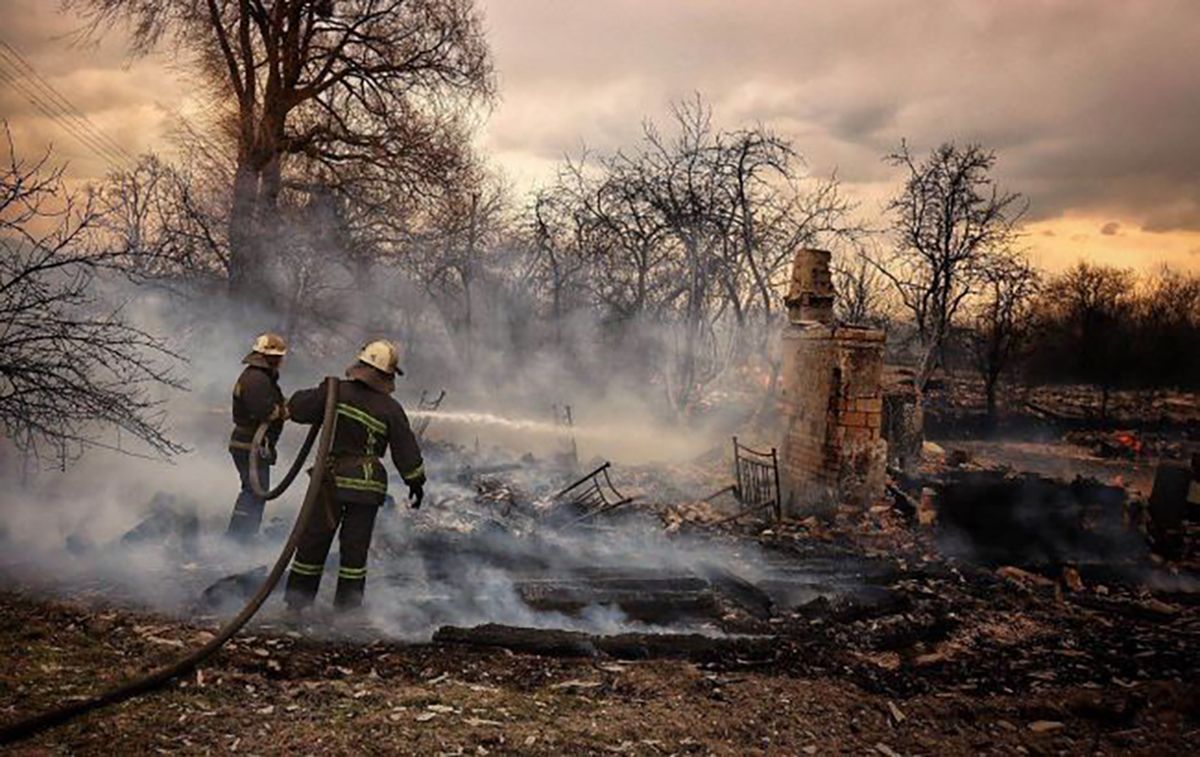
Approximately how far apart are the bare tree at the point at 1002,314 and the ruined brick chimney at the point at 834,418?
12072 millimetres

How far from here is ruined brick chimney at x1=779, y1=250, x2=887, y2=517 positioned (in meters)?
8.10

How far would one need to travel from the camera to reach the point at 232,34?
1300 centimetres

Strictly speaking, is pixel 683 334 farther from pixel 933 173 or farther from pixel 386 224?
pixel 933 173

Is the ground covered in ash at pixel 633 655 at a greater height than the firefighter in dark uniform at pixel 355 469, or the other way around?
the firefighter in dark uniform at pixel 355 469

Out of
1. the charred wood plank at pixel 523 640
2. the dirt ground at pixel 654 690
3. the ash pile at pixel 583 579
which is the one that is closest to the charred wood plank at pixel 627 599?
the ash pile at pixel 583 579

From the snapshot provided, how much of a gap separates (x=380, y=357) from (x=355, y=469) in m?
0.83

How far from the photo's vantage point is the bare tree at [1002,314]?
18266 millimetres

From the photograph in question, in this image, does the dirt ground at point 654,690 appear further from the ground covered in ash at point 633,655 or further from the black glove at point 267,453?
the black glove at point 267,453

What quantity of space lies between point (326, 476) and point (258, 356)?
188 centimetres

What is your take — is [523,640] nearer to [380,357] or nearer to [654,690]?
[654,690]

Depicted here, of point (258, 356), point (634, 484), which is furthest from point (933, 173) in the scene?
point (258, 356)

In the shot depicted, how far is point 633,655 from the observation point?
4672 mm

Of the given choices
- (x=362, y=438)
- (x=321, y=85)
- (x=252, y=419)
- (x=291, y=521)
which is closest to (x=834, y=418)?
(x=362, y=438)

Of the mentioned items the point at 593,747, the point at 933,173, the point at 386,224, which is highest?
the point at 933,173
